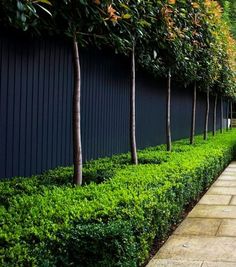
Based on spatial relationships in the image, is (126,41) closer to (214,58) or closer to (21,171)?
(21,171)

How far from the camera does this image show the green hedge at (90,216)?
2.62 metres

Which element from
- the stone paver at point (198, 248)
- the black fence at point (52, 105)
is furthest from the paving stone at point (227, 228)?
the black fence at point (52, 105)

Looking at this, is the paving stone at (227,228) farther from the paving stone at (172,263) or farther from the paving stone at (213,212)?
the paving stone at (172,263)

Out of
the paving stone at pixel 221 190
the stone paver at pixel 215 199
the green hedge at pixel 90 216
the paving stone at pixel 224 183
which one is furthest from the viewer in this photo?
the paving stone at pixel 224 183

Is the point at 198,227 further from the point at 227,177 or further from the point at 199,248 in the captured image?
the point at 227,177

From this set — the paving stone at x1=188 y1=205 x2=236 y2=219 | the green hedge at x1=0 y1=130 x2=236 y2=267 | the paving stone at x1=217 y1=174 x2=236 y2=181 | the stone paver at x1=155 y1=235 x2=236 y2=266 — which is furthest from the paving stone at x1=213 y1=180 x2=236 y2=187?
the stone paver at x1=155 y1=235 x2=236 y2=266

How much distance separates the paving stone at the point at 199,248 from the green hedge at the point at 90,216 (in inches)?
7.0

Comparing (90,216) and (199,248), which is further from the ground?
(90,216)

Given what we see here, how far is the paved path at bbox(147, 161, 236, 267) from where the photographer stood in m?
4.01

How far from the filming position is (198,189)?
22.8ft

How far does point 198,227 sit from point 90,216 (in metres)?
2.35

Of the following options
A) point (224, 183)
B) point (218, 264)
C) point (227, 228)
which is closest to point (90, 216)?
point (218, 264)

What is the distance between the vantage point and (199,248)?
4391mm

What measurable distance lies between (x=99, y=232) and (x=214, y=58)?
8496mm
